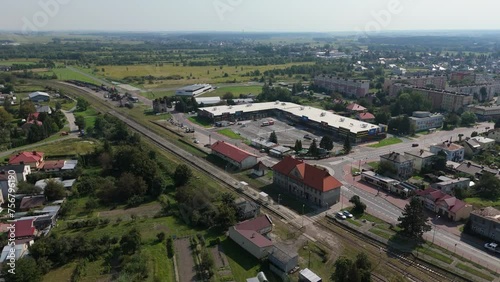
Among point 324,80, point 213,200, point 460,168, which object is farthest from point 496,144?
point 324,80

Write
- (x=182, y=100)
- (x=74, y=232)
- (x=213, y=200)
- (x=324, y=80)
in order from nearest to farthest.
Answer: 1. (x=74, y=232)
2. (x=213, y=200)
3. (x=182, y=100)
4. (x=324, y=80)

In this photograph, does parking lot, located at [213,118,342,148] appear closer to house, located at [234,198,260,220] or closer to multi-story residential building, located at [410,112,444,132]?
multi-story residential building, located at [410,112,444,132]

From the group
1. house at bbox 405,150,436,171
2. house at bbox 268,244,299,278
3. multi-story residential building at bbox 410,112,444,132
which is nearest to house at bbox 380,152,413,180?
house at bbox 405,150,436,171

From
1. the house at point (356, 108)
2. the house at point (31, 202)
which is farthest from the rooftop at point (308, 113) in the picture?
the house at point (31, 202)

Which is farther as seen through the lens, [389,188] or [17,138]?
[17,138]

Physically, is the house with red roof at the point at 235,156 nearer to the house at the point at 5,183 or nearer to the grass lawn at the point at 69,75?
the house at the point at 5,183

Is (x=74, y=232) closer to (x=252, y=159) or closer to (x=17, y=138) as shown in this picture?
(x=252, y=159)

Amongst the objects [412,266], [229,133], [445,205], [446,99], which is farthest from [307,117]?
[412,266]
